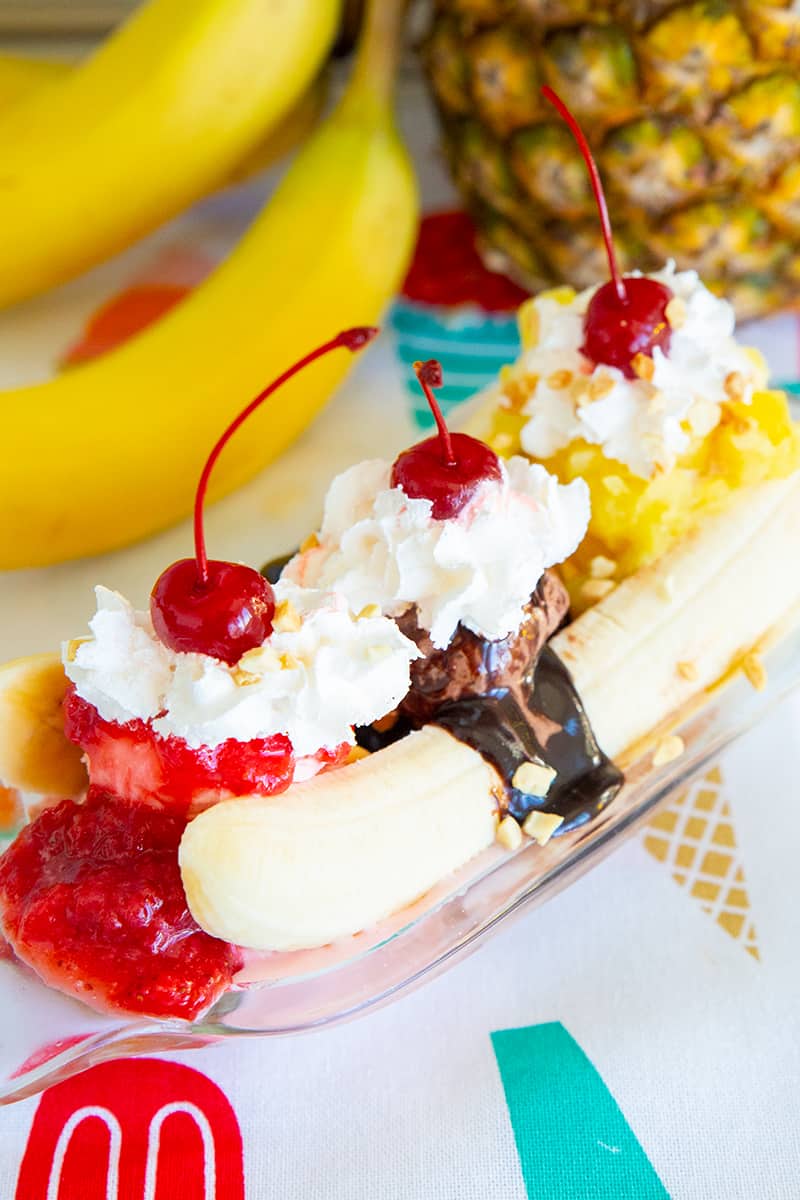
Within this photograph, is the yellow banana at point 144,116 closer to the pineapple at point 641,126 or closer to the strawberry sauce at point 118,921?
the pineapple at point 641,126

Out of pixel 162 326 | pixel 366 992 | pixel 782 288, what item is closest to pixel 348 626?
pixel 366 992

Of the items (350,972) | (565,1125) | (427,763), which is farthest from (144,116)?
(565,1125)

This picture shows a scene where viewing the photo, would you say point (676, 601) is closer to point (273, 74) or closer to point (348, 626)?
point (348, 626)

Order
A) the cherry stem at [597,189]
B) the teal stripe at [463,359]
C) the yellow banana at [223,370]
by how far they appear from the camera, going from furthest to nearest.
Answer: the teal stripe at [463,359] < the yellow banana at [223,370] < the cherry stem at [597,189]

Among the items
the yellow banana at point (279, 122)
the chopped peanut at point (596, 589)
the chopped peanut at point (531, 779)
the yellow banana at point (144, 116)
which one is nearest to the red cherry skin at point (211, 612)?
the chopped peanut at point (531, 779)

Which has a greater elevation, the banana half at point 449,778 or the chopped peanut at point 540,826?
the banana half at point 449,778

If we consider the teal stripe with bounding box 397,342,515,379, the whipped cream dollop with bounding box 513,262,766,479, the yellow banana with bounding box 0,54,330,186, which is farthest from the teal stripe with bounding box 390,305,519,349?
the whipped cream dollop with bounding box 513,262,766,479

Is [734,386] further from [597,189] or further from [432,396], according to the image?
[432,396]
